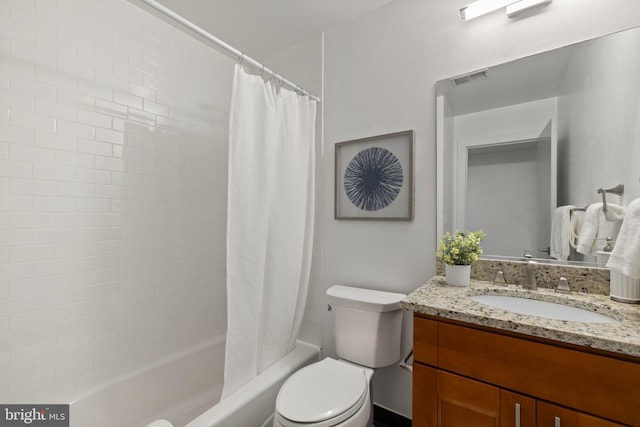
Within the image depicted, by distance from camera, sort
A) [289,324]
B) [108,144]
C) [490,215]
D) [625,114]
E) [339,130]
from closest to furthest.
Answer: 1. [625,114]
2. [490,215]
3. [108,144]
4. [289,324]
5. [339,130]

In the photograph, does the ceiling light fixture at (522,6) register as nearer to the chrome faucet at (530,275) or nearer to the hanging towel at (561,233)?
the hanging towel at (561,233)

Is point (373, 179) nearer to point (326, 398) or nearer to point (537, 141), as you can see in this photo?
point (537, 141)

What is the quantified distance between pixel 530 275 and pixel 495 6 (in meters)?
1.26

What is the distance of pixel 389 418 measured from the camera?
165 centimetres

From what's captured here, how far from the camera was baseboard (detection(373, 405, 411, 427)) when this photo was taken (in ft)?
5.27

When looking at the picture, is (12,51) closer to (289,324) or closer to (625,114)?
(289,324)

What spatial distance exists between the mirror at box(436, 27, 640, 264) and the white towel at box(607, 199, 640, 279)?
6.1 inches

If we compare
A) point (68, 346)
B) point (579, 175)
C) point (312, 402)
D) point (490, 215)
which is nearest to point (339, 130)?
point (490, 215)

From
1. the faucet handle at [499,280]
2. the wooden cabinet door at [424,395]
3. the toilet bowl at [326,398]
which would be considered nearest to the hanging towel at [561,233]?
the faucet handle at [499,280]

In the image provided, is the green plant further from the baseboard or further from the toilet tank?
the baseboard

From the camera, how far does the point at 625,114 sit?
111cm

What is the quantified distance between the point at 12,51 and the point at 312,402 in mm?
2022

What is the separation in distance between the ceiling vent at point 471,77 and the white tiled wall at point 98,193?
65.5 inches

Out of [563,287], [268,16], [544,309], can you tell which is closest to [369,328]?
[544,309]
